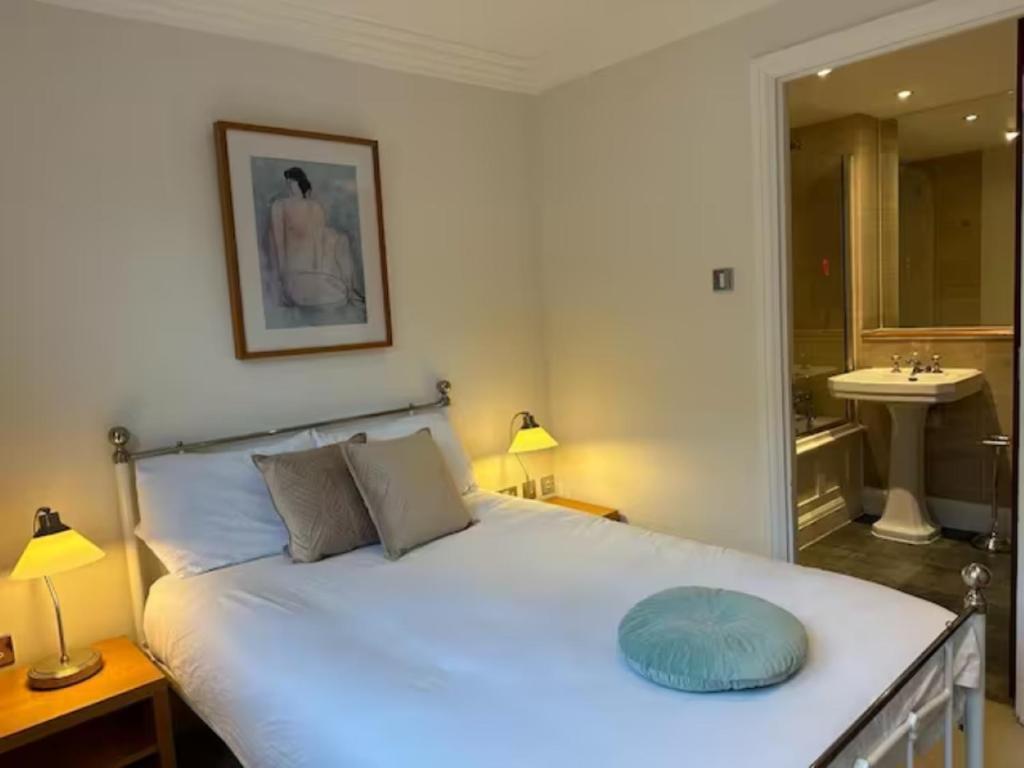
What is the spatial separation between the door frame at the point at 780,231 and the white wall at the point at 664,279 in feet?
0.14

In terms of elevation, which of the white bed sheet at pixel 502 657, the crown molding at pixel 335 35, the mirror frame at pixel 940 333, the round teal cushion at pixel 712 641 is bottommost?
the white bed sheet at pixel 502 657

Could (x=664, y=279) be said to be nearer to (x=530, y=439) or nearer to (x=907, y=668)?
(x=530, y=439)

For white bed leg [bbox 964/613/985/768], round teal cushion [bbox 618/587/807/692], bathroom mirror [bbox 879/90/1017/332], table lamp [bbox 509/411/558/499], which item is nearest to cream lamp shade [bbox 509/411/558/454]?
table lamp [bbox 509/411/558/499]

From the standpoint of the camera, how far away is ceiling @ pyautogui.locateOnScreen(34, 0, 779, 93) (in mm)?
2684

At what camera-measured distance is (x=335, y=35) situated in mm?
2939

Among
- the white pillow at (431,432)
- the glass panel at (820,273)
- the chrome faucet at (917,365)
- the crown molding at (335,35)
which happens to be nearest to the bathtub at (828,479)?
the glass panel at (820,273)

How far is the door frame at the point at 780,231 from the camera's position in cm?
245

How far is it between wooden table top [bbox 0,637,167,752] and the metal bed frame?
36 centimetres

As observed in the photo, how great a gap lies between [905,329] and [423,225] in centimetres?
304

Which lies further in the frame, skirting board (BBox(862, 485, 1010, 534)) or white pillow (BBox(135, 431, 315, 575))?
skirting board (BBox(862, 485, 1010, 534))

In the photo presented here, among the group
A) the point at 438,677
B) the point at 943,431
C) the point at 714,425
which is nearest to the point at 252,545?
the point at 438,677

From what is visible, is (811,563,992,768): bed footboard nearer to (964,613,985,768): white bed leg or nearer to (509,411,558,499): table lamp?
(964,613,985,768): white bed leg

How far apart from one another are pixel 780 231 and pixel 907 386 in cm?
164

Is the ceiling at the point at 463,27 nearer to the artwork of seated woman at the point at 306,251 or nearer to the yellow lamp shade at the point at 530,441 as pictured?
the artwork of seated woman at the point at 306,251
